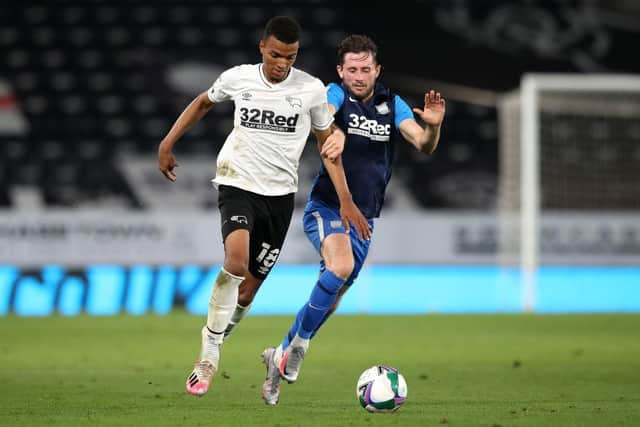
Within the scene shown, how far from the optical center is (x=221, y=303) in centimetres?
639

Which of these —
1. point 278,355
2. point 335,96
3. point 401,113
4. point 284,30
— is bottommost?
point 278,355

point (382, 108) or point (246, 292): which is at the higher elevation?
point (382, 108)

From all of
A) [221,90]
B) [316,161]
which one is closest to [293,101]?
[221,90]

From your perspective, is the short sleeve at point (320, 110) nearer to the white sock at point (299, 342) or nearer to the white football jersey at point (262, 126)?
the white football jersey at point (262, 126)

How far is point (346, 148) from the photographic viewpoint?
23.7 ft

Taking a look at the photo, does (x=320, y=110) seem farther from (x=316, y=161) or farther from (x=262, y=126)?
(x=316, y=161)

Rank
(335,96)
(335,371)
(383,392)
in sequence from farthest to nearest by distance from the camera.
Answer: (335,371) < (335,96) < (383,392)

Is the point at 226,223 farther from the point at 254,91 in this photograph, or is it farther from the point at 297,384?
the point at 297,384

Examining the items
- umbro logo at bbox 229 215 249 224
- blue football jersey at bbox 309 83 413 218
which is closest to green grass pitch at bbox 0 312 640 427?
umbro logo at bbox 229 215 249 224

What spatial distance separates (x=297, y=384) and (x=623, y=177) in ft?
32.5

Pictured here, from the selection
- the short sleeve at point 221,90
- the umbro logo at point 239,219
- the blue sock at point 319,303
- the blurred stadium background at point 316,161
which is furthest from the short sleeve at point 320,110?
the blurred stadium background at point 316,161

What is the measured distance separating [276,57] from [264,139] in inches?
18.4

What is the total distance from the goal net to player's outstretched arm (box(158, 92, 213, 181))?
9.96 metres

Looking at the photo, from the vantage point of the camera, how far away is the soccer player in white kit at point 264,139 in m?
6.46
